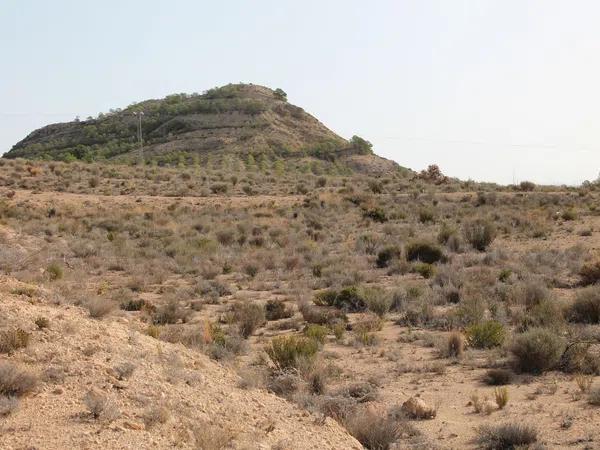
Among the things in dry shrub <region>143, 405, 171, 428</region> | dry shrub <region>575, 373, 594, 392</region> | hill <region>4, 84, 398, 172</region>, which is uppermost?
hill <region>4, 84, 398, 172</region>

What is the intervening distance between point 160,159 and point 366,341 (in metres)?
80.2

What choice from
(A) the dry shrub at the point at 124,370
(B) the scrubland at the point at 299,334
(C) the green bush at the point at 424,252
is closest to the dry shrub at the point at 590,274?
(B) the scrubland at the point at 299,334

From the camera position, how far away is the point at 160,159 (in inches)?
3593

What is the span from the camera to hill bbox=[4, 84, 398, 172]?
318ft

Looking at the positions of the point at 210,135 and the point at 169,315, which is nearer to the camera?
the point at 169,315

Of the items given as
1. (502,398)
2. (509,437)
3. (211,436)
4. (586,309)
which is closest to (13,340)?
(211,436)

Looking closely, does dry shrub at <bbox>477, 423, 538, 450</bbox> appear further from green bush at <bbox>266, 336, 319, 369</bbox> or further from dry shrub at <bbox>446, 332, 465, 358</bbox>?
dry shrub at <bbox>446, 332, 465, 358</bbox>

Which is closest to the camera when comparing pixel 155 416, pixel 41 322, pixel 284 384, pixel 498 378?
pixel 155 416

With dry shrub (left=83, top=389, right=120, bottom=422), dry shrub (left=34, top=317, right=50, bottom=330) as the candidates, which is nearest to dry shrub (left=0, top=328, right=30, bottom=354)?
dry shrub (left=34, top=317, right=50, bottom=330)

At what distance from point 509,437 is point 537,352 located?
3679 millimetres

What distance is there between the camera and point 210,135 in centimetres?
10350

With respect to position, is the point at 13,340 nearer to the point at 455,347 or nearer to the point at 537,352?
the point at 455,347

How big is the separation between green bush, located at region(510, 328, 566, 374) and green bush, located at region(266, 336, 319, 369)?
365cm

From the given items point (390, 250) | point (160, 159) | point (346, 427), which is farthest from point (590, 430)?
point (160, 159)
